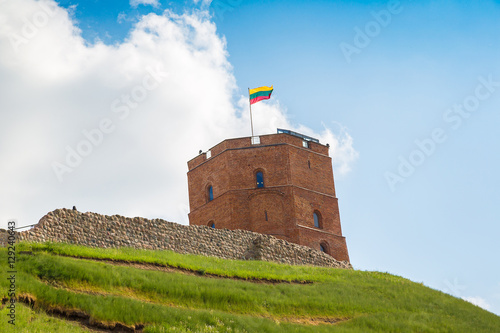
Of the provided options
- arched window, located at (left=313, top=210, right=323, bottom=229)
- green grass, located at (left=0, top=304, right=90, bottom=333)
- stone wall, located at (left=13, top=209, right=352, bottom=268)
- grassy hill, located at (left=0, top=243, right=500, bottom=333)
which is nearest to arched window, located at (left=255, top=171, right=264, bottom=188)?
arched window, located at (left=313, top=210, right=323, bottom=229)

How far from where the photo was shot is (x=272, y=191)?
130ft

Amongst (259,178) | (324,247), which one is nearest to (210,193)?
(259,178)

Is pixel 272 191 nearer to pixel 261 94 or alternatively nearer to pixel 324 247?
pixel 324 247

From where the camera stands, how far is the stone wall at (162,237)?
987 inches

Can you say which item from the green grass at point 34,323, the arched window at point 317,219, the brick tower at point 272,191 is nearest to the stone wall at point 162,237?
the brick tower at point 272,191

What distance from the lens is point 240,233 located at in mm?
32094

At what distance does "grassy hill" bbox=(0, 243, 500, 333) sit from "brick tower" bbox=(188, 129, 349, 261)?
9.86 metres

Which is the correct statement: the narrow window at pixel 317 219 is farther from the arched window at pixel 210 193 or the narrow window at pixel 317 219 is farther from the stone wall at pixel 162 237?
the arched window at pixel 210 193

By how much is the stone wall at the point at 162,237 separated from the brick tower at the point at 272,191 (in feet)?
16.6

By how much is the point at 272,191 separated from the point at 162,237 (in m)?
12.5

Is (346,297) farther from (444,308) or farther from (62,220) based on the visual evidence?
(62,220)

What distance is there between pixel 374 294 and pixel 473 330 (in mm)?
4338

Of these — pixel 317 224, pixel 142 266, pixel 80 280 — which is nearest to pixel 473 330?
pixel 142 266

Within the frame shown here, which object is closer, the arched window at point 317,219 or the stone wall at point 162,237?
the stone wall at point 162,237
